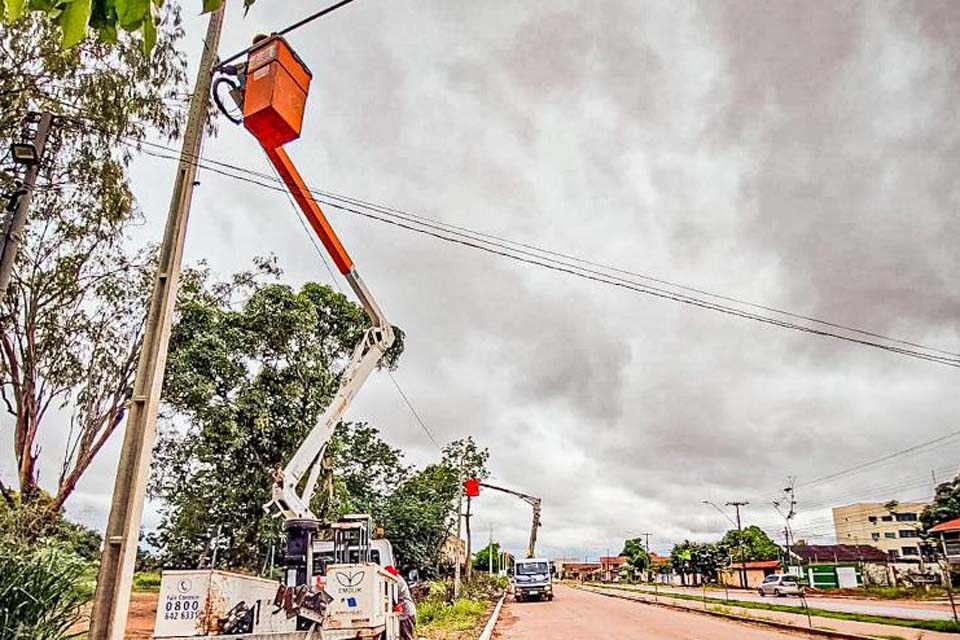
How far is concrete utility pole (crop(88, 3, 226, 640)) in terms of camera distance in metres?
4.35

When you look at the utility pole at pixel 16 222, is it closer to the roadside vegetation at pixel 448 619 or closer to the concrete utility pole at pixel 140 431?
the concrete utility pole at pixel 140 431

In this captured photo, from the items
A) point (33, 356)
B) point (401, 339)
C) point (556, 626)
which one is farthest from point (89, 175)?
point (556, 626)

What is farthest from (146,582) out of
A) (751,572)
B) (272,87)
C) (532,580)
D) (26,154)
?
(751,572)

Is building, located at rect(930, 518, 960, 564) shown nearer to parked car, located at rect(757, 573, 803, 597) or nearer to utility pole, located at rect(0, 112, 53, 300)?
parked car, located at rect(757, 573, 803, 597)

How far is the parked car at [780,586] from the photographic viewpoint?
41.5 metres

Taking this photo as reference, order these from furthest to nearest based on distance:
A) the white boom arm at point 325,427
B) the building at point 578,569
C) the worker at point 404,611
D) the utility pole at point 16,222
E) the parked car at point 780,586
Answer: the building at point 578,569 < the parked car at point 780,586 < the worker at point 404,611 < the white boom arm at point 325,427 < the utility pole at point 16,222

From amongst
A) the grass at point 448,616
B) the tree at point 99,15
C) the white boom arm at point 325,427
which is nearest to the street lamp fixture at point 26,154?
the tree at point 99,15

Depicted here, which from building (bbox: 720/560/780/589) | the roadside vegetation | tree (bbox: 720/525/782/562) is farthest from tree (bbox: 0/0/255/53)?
tree (bbox: 720/525/782/562)

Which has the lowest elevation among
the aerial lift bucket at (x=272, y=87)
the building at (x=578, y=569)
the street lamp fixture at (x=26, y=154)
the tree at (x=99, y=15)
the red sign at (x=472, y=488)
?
the building at (x=578, y=569)

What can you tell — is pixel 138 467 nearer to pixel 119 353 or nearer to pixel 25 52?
pixel 25 52

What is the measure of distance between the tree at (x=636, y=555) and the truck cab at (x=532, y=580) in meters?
73.3

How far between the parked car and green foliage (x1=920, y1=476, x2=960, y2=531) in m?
14.6

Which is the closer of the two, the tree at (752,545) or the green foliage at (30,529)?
the green foliage at (30,529)

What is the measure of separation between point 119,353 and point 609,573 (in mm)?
129545
